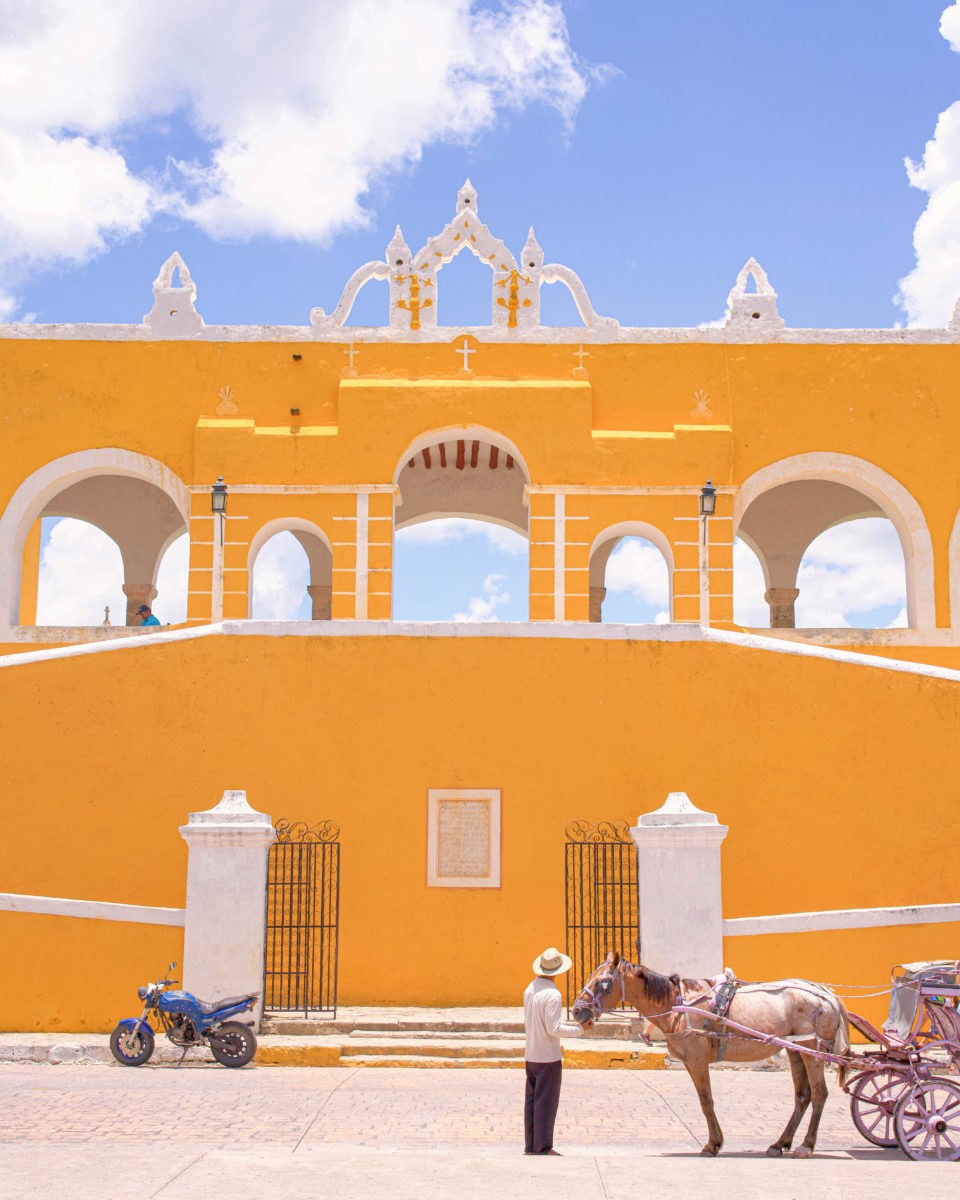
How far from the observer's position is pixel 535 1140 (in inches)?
235

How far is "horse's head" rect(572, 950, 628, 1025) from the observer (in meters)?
6.03

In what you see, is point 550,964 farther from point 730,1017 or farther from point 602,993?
point 730,1017

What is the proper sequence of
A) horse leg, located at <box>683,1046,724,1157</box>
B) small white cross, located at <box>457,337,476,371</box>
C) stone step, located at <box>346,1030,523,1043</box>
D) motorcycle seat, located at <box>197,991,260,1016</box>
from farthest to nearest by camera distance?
small white cross, located at <box>457,337,476,371</box> → stone step, located at <box>346,1030,523,1043</box> → motorcycle seat, located at <box>197,991,260,1016</box> → horse leg, located at <box>683,1046,724,1157</box>

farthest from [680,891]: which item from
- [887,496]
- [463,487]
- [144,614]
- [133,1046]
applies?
[144,614]

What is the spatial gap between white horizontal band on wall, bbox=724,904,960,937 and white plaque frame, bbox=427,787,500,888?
1.81 m

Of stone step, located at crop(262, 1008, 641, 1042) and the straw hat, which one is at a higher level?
the straw hat

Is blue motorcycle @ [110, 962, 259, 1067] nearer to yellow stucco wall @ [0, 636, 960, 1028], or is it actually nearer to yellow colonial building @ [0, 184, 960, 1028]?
yellow colonial building @ [0, 184, 960, 1028]

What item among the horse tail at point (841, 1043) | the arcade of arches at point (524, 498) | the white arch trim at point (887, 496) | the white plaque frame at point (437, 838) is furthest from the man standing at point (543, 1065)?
the white arch trim at point (887, 496)

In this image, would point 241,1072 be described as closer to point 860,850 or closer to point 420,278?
point 860,850

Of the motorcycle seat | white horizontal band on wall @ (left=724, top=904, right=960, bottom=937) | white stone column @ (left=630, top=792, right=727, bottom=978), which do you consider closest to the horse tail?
white stone column @ (left=630, top=792, right=727, bottom=978)

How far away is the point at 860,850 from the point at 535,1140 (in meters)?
4.66

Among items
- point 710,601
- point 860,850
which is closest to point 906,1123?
point 860,850

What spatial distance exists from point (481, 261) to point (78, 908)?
9.31m

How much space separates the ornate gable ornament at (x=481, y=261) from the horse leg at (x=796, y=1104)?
35.2 feet
